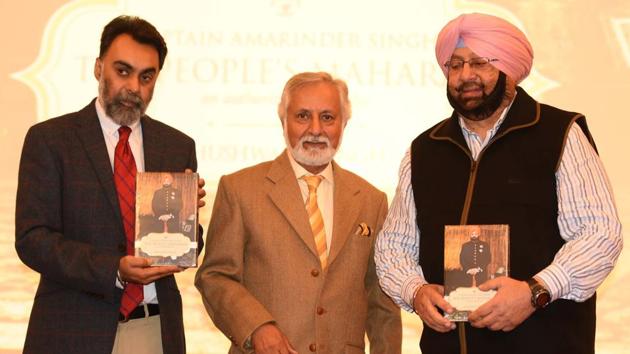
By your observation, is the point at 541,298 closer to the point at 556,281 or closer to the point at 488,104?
the point at 556,281

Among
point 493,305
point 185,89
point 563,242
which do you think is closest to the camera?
point 493,305

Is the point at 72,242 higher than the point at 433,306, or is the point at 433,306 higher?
the point at 72,242

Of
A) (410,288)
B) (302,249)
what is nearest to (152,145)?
(302,249)

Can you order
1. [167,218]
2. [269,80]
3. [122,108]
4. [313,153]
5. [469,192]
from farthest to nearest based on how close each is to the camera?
A: [269,80] → [313,153] → [122,108] → [167,218] → [469,192]

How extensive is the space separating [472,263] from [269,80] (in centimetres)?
245

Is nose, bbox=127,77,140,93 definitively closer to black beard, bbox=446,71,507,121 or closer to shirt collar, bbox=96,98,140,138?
shirt collar, bbox=96,98,140,138

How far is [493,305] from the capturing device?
3.01 metres

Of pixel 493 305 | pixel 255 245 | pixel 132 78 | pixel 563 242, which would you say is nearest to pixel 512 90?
pixel 563 242

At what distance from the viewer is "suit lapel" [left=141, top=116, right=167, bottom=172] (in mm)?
3658

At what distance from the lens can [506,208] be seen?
3215 millimetres

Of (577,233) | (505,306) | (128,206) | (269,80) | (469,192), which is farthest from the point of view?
(269,80)

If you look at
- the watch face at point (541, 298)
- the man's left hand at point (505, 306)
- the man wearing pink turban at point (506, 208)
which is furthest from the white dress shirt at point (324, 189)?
the watch face at point (541, 298)

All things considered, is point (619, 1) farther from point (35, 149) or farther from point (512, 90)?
point (35, 149)

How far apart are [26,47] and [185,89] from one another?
897 mm
